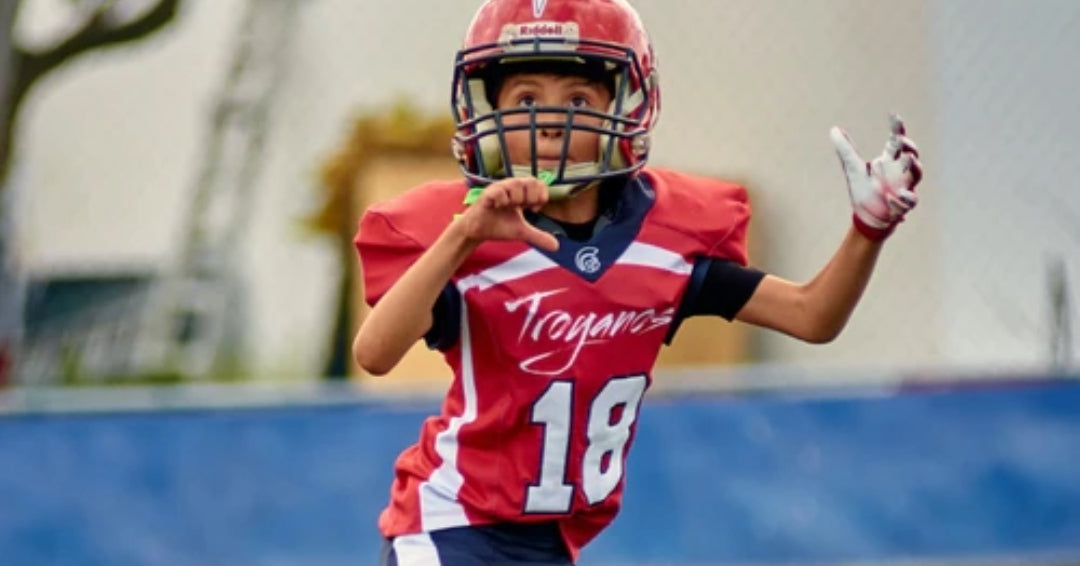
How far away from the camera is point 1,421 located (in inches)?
224

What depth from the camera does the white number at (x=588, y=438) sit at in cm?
299

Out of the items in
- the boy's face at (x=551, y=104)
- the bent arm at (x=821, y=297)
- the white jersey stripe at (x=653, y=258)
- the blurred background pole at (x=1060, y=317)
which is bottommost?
the blurred background pole at (x=1060, y=317)

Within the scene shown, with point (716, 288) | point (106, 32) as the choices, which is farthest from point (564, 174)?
point (106, 32)

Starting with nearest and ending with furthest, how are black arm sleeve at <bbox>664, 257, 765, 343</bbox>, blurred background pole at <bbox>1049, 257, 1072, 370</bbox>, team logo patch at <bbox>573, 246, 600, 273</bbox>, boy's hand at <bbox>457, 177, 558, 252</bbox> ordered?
1. boy's hand at <bbox>457, 177, 558, 252</bbox>
2. team logo patch at <bbox>573, 246, 600, 273</bbox>
3. black arm sleeve at <bbox>664, 257, 765, 343</bbox>
4. blurred background pole at <bbox>1049, 257, 1072, 370</bbox>

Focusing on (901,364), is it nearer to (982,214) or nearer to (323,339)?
(982,214)

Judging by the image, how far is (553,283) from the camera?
2.98 meters

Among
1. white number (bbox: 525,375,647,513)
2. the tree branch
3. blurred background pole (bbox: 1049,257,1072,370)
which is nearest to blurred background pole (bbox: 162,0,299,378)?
the tree branch

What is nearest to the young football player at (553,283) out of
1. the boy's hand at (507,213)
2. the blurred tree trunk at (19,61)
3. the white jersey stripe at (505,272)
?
the white jersey stripe at (505,272)

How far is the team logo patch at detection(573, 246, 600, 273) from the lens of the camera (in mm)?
3006

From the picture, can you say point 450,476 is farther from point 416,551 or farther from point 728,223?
point 728,223

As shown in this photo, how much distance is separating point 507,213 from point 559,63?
43cm

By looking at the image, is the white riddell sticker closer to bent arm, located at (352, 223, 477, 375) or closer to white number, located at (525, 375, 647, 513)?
bent arm, located at (352, 223, 477, 375)

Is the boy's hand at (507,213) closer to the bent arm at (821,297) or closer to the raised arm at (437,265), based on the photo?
the raised arm at (437,265)

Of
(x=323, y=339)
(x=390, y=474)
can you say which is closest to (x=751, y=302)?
(x=390, y=474)
